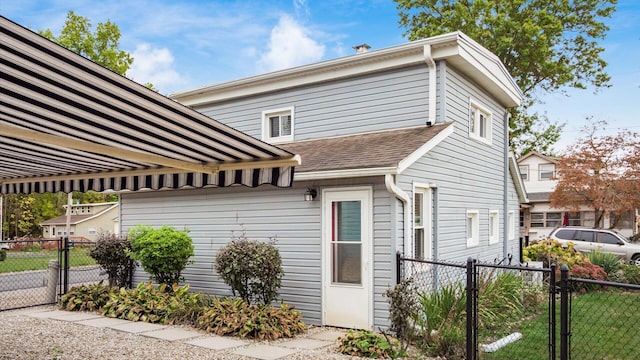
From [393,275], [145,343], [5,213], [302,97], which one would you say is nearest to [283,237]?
[393,275]

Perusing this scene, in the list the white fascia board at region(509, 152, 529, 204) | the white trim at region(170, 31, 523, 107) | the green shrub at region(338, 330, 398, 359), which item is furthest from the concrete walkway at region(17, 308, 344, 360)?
the white fascia board at region(509, 152, 529, 204)

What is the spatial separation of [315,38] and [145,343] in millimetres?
Answer: 18509

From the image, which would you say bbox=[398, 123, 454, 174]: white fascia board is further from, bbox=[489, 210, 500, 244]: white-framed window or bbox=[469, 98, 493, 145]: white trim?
bbox=[489, 210, 500, 244]: white-framed window

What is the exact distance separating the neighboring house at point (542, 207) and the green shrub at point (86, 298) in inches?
1059

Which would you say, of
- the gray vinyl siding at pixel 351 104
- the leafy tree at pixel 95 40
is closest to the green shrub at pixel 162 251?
the gray vinyl siding at pixel 351 104

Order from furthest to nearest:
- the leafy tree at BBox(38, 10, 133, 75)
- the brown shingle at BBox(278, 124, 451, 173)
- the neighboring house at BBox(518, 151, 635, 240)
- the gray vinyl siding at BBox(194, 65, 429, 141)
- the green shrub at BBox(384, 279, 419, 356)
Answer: the neighboring house at BBox(518, 151, 635, 240), the leafy tree at BBox(38, 10, 133, 75), the gray vinyl siding at BBox(194, 65, 429, 141), the brown shingle at BBox(278, 124, 451, 173), the green shrub at BBox(384, 279, 419, 356)

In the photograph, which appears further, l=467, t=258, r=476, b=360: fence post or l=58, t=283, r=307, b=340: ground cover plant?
l=58, t=283, r=307, b=340: ground cover plant

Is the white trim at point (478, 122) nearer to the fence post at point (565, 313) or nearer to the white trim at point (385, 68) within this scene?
the white trim at point (385, 68)

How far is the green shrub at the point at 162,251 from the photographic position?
9.49 m

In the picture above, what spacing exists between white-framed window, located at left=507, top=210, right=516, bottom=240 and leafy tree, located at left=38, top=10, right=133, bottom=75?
22.9 meters

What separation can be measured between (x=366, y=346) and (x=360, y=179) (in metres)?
2.67

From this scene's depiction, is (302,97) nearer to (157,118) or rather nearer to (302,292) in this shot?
(302,292)

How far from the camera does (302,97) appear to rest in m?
11.2

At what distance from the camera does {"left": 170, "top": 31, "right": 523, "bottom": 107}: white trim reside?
31.2ft
